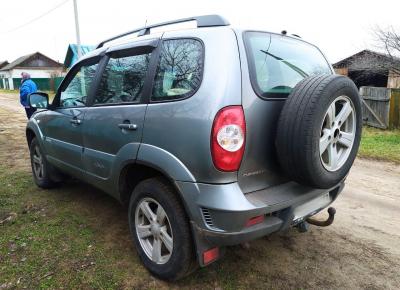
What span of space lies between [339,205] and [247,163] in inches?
95.1

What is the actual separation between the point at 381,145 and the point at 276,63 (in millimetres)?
6463

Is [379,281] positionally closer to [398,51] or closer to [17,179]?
[17,179]

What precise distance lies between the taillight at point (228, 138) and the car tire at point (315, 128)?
278 millimetres

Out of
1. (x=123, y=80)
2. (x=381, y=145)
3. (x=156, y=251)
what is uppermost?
(x=123, y=80)

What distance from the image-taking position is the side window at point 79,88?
348 centimetres

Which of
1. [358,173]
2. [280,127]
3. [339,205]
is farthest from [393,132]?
[280,127]

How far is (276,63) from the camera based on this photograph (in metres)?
2.54

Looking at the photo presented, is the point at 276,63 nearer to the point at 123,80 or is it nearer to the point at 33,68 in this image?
the point at 123,80

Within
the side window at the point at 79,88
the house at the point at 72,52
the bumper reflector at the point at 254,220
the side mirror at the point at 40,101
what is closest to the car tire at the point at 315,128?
the bumper reflector at the point at 254,220

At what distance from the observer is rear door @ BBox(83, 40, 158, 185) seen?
270 cm

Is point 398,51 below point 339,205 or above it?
above

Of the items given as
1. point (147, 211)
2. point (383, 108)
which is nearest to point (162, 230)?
point (147, 211)

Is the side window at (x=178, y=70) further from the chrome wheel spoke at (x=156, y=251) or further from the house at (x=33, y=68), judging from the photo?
the house at (x=33, y=68)

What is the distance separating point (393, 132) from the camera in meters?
9.54
